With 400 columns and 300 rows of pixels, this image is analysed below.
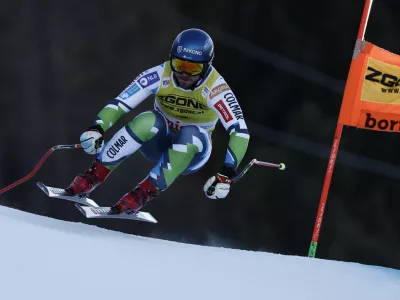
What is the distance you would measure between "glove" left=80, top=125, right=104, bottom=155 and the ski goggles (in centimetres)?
54

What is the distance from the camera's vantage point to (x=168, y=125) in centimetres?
375

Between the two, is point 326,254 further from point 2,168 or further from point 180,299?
point 180,299

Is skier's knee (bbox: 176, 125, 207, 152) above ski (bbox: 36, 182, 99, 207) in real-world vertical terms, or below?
above

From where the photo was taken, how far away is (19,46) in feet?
17.6

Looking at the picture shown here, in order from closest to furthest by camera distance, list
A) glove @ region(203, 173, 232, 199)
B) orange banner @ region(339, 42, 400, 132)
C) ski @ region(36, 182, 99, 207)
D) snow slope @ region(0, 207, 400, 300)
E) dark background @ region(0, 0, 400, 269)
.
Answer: snow slope @ region(0, 207, 400, 300)
glove @ region(203, 173, 232, 199)
ski @ region(36, 182, 99, 207)
orange banner @ region(339, 42, 400, 132)
dark background @ region(0, 0, 400, 269)

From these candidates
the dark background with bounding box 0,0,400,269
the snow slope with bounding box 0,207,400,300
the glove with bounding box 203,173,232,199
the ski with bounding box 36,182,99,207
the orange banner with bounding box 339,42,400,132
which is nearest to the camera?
the snow slope with bounding box 0,207,400,300

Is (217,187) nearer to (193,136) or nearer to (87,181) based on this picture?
(193,136)

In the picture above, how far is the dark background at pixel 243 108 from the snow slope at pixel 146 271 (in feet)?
8.88

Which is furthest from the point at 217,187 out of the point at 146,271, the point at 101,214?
the point at 146,271

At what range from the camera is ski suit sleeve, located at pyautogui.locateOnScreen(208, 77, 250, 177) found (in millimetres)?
3547

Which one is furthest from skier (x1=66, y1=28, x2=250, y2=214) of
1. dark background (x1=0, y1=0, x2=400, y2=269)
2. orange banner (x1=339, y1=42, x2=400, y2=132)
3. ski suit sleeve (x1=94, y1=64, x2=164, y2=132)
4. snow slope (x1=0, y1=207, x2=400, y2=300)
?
dark background (x1=0, y1=0, x2=400, y2=269)

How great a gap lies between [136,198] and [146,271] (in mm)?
1457

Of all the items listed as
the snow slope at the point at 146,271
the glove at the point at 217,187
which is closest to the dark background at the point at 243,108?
the glove at the point at 217,187

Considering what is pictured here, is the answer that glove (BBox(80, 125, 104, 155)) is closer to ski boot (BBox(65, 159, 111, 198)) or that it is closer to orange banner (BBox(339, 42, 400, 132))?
ski boot (BBox(65, 159, 111, 198))
